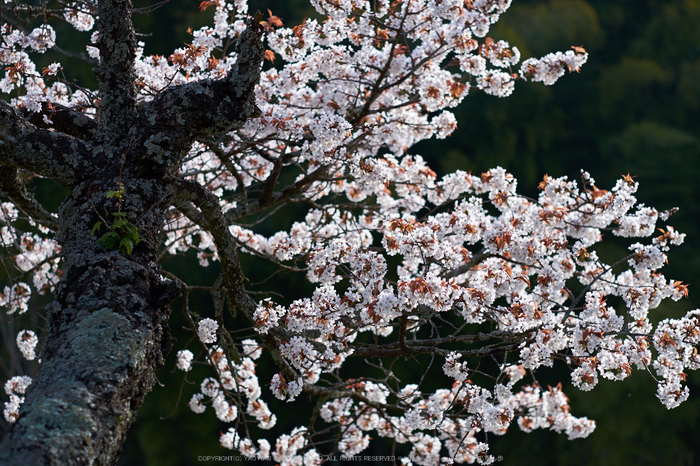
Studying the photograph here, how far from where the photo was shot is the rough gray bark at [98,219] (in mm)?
1153

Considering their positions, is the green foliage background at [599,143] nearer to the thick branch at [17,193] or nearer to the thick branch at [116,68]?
the thick branch at [17,193]

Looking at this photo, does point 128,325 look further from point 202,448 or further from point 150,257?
point 202,448

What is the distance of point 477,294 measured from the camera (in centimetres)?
203

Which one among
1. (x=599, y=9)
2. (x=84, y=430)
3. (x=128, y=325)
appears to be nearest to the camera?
(x=84, y=430)

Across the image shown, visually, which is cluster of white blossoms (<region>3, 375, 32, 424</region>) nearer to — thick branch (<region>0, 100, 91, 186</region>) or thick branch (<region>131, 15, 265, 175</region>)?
thick branch (<region>0, 100, 91, 186</region>)

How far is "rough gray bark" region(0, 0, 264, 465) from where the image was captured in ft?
3.78

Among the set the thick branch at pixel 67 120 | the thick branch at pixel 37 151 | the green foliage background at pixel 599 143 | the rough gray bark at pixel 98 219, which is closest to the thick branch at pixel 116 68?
the rough gray bark at pixel 98 219

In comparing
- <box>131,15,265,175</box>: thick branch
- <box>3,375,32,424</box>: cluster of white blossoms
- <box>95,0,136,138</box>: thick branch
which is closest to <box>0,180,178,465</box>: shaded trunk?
<box>131,15,265,175</box>: thick branch

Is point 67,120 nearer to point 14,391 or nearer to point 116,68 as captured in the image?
point 116,68

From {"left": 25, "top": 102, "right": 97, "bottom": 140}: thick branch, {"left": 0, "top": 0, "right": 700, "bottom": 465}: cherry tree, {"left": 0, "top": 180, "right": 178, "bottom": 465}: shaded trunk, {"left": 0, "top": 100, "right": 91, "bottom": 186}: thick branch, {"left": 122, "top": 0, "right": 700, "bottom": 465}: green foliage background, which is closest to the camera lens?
{"left": 0, "top": 180, "right": 178, "bottom": 465}: shaded trunk

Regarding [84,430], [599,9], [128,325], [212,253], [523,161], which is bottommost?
[84,430]

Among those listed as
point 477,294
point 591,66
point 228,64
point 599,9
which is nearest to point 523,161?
point 591,66

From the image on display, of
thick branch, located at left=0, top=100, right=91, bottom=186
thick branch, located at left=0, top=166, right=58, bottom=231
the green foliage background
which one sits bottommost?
thick branch, located at left=0, top=100, right=91, bottom=186

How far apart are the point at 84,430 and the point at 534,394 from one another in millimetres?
2652
